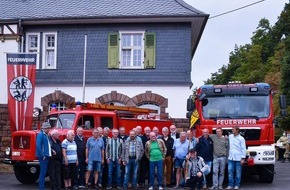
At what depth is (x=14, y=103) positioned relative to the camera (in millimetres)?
21734

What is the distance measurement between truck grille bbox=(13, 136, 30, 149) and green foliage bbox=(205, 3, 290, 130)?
40787mm

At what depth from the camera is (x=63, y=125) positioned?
1834 centimetres

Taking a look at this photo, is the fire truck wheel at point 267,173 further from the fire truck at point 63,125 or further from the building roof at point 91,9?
the building roof at point 91,9

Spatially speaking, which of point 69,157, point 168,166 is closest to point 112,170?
point 69,157

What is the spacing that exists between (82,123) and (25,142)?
6.02 ft

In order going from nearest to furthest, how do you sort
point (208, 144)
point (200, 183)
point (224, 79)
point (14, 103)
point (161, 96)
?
point (200, 183) < point (208, 144) < point (14, 103) < point (161, 96) < point (224, 79)

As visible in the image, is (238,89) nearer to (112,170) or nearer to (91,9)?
(112,170)

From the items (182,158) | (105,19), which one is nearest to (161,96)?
(105,19)

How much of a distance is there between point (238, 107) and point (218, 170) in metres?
2.26

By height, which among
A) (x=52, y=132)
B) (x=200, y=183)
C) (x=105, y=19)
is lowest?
(x=200, y=183)

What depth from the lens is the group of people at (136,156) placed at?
17.0 m

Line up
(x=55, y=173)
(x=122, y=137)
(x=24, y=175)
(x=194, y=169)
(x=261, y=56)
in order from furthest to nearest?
(x=261, y=56) → (x=24, y=175) → (x=122, y=137) → (x=55, y=173) → (x=194, y=169)

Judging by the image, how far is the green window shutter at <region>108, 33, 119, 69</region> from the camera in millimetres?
26328

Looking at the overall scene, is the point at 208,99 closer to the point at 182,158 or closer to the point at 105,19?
the point at 182,158
